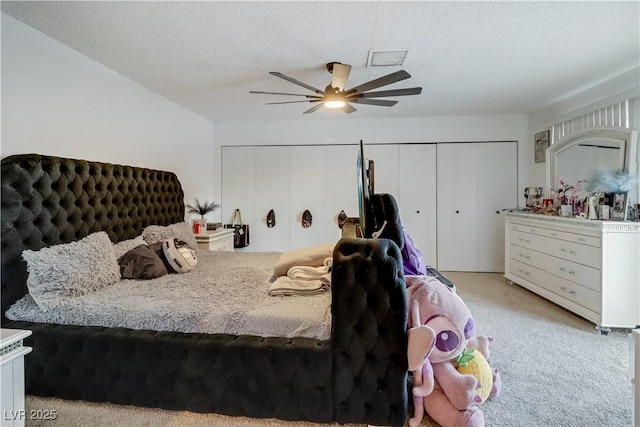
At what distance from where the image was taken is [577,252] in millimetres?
2924

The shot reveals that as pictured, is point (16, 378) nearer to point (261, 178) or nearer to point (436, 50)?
point (436, 50)

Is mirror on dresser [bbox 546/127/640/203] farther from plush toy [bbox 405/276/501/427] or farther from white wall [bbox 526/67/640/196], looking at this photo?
plush toy [bbox 405/276/501/427]

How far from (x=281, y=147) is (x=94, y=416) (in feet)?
13.2

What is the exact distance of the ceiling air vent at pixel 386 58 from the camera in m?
2.50

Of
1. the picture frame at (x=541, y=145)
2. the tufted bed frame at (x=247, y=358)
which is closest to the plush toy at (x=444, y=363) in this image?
the tufted bed frame at (x=247, y=358)

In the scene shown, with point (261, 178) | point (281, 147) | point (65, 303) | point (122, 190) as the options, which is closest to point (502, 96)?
point (281, 147)

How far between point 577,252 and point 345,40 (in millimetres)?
2887

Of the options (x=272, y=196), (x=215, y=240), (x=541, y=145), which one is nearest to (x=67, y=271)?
(x=215, y=240)

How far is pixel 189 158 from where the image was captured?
13.9ft

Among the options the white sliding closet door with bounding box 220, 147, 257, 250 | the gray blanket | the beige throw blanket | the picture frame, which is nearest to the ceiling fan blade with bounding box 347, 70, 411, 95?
the beige throw blanket

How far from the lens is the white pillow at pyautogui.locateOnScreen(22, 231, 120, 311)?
69.8 inches

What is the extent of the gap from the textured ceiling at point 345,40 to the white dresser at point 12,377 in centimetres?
191

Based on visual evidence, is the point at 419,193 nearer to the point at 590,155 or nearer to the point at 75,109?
the point at 590,155

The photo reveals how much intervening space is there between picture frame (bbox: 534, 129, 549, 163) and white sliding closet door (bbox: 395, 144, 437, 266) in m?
1.38
